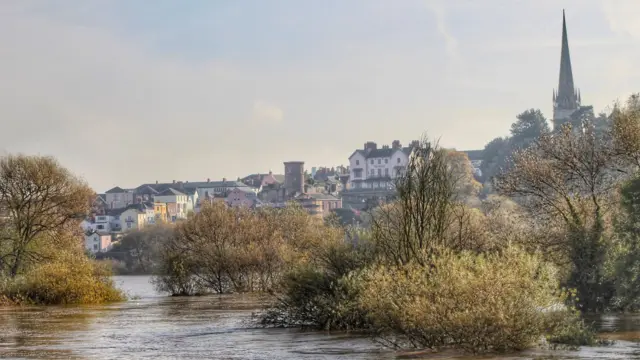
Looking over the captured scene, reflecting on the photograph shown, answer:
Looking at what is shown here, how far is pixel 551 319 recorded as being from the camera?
27984 mm

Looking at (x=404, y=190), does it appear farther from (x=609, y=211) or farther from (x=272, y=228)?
(x=272, y=228)

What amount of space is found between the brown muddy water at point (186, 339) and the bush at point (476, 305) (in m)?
0.53

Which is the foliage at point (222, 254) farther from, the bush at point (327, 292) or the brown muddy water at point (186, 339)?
the bush at point (327, 292)

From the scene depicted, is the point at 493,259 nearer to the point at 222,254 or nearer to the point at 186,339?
the point at 186,339

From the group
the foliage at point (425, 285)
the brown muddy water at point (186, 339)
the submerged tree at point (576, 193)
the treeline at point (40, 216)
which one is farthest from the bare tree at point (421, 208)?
the treeline at point (40, 216)

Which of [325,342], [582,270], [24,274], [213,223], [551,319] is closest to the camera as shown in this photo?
[551,319]

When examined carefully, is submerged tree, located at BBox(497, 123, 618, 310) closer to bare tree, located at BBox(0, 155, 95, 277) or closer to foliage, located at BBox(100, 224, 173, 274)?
bare tree, located at BBox(0, 155, 95, 277)

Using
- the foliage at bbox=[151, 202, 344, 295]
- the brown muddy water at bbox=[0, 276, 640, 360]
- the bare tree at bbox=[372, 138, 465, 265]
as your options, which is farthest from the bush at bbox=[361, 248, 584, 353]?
the foliage at bbox=[151, 202, 344, 295]

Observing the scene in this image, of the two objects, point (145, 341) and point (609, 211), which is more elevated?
point (609, 211)

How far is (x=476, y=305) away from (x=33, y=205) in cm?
4085

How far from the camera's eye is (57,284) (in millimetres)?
56438

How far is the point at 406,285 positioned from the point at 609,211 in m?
19.2

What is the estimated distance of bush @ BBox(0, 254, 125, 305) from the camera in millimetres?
56500

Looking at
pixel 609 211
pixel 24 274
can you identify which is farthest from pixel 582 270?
pixel 24 274
